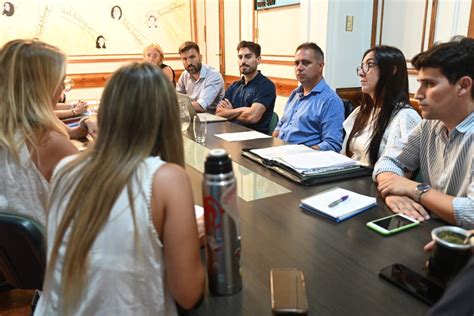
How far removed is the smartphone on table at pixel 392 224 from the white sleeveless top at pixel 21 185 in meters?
1.00

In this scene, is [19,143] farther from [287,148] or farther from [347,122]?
[347,122]

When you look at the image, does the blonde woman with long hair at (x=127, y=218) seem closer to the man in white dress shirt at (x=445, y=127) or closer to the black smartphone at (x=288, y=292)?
the black smartphone at (x=288, y=292)

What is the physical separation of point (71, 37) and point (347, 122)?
13.3 feet

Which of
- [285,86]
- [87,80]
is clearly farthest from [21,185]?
[87,80]

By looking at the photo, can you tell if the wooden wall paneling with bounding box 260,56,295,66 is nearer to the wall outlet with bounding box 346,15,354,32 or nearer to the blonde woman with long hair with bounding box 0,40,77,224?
the wall outlet with bounding box 346,15,354,32

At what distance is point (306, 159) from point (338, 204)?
0.44 metres

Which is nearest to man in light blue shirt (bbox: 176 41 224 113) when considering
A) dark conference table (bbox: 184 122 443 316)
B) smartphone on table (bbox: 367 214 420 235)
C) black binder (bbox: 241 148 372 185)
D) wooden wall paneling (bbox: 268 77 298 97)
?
wooden wall paneling (bbox: 268 77 298 97)

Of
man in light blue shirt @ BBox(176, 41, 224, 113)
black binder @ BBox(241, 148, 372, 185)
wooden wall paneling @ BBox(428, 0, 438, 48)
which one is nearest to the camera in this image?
black binder @ BBox(241, 148, 372, 185)

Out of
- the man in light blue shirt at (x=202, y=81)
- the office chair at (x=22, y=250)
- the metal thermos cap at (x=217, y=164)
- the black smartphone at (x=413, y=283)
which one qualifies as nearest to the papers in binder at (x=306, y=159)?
the black smartphone at (x=413, y=283)

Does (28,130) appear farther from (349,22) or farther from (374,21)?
(374,21)

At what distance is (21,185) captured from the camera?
124 centimetres

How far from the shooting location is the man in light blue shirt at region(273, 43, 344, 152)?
2.51 metres

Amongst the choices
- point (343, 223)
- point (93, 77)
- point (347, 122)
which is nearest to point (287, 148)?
point (347, 122)

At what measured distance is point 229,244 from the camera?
2.66 ft
